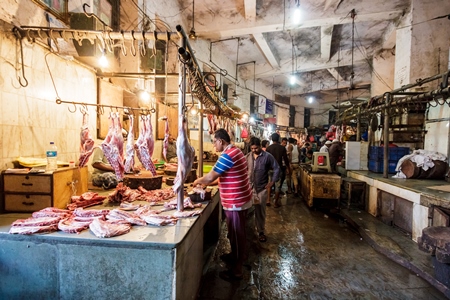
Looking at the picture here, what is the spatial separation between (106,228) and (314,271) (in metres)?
3.47

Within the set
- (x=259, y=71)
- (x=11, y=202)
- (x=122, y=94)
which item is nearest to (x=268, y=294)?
(x=11, y=202)

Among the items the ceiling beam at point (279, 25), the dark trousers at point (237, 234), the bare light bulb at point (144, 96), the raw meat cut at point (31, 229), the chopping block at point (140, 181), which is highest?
the ceiling beam at point (279, 25)

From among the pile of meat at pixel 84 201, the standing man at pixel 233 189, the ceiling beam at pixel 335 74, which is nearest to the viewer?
the pile of meat at pixel 84 201

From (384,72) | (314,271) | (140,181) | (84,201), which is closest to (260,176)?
(314,271)

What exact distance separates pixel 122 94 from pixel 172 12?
13.1ft

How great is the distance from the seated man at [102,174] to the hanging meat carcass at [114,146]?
0.74 metres

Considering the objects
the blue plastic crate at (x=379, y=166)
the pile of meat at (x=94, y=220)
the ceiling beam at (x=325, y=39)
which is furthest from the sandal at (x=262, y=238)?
the ceiling beam at (x=325, y=39)

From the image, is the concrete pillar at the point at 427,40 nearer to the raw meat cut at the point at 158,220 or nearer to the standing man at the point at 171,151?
the standing man at the point at 171,151

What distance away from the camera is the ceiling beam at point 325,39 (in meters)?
9.86

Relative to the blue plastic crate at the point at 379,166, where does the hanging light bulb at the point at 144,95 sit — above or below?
above

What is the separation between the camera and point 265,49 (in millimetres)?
11562

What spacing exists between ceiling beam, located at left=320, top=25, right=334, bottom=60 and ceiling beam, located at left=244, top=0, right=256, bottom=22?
323 centimetres

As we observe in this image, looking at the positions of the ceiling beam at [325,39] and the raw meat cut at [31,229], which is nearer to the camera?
the raw meat cut at [31,229]

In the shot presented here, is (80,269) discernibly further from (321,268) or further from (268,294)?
(321,268)
